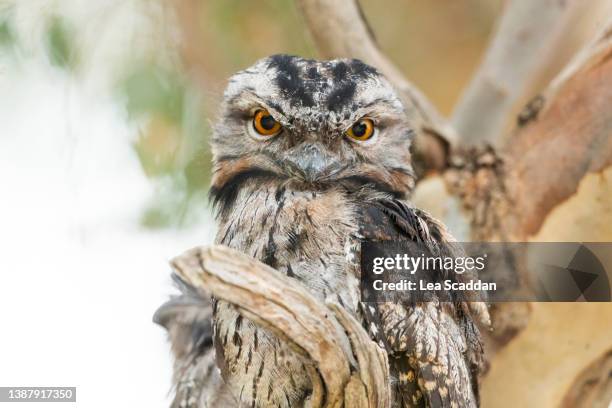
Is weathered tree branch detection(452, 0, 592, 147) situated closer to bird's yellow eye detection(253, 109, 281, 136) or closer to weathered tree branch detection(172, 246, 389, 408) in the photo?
bird's yellow eye detection(253, 109, 281, 136)

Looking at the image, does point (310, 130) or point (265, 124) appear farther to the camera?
point (265, 124)

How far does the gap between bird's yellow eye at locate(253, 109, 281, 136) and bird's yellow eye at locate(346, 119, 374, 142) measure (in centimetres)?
27

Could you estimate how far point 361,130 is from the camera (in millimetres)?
2834

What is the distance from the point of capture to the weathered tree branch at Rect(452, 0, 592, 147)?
465 centimetres

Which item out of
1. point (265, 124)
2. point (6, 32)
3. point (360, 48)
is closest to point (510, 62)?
point (360, 48)

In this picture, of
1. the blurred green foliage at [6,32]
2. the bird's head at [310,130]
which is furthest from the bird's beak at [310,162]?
the blurred green foliage at [6,32]

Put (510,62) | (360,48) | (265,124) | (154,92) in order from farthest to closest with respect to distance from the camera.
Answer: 1. (510,62)
2. (154,92)
3. (360,48)
4. (265,124)

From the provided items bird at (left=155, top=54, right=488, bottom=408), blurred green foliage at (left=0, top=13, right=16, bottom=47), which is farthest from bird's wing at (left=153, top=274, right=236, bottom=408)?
blurred green foliage at (left=0, top=13, right=16, bottom=47)

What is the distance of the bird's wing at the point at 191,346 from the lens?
12.8ft

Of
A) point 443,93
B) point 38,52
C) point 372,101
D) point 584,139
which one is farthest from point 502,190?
point 443,93

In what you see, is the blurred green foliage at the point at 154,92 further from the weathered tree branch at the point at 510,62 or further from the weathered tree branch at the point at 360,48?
the weathered tree branch at the point at 510,62

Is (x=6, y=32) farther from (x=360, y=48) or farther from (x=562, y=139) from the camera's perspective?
(x=562, y=139)

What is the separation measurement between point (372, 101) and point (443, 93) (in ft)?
15.7

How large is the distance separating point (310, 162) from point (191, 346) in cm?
178
